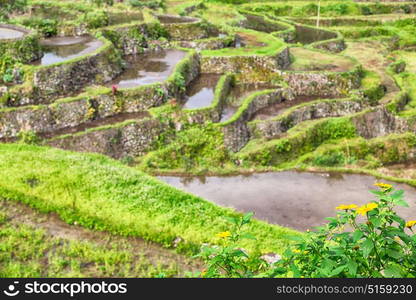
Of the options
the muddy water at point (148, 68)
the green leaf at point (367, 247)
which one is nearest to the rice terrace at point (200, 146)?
the green leaf at point (367, 247)

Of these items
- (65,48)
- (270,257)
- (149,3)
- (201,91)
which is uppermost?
(270,257)

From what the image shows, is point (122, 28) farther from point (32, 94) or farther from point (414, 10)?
point (414, 10)

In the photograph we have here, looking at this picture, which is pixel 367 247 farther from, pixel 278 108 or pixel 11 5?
pixel 11 5

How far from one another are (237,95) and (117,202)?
16.9 m

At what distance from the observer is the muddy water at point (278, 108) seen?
22719mm

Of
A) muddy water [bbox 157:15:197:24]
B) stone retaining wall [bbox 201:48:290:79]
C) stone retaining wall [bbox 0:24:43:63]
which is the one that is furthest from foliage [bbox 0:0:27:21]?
stone retaining wall [bbox 201:48:290:79]

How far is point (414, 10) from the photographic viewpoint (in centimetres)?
4794

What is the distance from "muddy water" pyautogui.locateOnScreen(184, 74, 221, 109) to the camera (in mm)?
21656

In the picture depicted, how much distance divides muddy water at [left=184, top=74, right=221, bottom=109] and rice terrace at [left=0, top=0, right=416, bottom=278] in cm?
17

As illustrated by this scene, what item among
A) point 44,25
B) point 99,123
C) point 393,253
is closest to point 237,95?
point 99,123

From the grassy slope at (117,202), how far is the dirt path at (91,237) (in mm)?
138

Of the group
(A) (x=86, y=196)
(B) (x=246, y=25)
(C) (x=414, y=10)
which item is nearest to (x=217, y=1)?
(B) (x=246, y=25)

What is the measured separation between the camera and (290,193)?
1260 centimetres

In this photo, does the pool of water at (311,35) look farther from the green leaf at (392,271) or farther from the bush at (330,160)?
the green leaf at (392,271)
